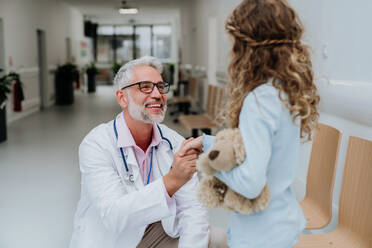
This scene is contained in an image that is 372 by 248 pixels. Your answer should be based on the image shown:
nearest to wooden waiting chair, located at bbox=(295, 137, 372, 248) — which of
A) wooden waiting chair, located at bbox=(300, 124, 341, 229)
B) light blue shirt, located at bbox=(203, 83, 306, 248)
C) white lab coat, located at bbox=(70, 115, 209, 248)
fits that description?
wooden waiting chair, located at bbox=(300, 124, 341, 229)

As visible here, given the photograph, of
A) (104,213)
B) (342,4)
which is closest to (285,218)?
(104,213)

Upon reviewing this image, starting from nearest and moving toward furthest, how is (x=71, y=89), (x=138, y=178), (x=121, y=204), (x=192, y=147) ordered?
(x=192, y=147) → (x=121, y=204) → (x=138, y=178) → (x=71, y=89)

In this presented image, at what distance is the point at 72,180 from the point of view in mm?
4445

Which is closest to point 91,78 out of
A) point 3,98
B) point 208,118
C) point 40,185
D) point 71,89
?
point 71,89

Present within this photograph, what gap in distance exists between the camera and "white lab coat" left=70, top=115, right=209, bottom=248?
151 cm

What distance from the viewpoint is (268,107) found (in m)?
1.03

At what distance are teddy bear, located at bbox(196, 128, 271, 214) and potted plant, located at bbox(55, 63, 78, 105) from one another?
1201 cm

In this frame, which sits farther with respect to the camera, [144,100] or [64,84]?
[64,84]

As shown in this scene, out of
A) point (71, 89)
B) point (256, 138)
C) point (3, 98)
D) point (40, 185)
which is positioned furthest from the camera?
point (71, 89)

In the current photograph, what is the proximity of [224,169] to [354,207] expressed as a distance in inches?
42.5

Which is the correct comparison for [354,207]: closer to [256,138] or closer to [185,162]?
[185,162]

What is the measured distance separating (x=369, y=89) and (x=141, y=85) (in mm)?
1162

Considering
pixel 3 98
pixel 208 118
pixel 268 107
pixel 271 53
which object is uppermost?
pixel 271 53

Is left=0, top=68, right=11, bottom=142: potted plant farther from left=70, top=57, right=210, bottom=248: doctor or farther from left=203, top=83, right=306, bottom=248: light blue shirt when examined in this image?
left=203, top=83, right=306, bottom=248: light blue shirt
